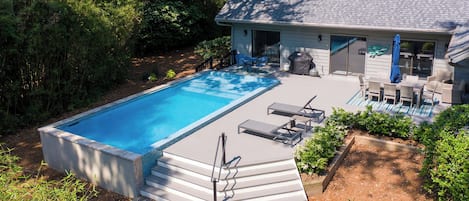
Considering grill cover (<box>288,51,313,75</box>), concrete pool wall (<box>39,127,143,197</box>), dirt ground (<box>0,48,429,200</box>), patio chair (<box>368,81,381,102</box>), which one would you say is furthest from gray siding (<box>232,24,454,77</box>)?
concrete pool wall (<box>39,127,143,197</box>)

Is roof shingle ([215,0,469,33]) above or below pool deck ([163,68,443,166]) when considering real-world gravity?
above

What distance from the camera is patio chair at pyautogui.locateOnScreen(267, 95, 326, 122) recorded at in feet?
43.8

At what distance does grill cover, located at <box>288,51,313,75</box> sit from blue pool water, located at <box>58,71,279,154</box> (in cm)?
153

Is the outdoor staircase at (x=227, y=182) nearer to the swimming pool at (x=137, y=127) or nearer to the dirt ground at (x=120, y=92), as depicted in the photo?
the swimming pool at (x=137, y=127)

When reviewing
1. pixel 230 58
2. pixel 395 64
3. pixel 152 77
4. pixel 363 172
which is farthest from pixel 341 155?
pixel 230 58

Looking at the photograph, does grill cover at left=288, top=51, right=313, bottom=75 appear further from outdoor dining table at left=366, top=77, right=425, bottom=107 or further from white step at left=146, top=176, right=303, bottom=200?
white step at left=146, top=176, right=303, bottom=200

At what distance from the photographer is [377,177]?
1035cm

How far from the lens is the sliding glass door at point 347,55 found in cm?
1794

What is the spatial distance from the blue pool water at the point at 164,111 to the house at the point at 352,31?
255 centimetres

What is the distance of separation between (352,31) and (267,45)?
173 inches

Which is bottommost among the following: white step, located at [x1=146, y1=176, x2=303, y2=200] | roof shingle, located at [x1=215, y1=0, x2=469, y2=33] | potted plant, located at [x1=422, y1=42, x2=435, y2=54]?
white step, located at [x1=146, y1=176, x2=303, y2=200]

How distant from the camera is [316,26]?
59.0ft

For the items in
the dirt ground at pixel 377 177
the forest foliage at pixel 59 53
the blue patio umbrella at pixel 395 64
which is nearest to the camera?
the dirt ground at pixel 377 177

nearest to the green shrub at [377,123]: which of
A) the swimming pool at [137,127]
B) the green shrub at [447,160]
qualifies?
the green shrub at [447,160]
